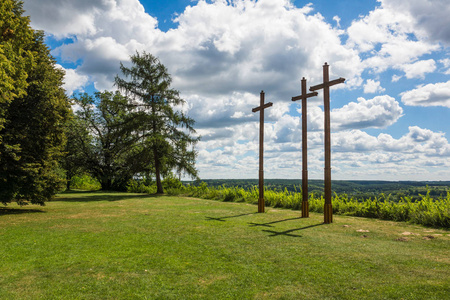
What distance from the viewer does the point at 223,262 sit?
5383 millimetres

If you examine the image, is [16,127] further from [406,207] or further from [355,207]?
[406,207]

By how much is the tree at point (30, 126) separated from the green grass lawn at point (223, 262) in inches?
126

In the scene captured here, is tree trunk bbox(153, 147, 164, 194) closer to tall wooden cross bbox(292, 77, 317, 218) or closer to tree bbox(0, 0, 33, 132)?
Result: tree bbox(0, 0, 33, 132)

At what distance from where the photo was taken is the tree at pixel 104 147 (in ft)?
86.9

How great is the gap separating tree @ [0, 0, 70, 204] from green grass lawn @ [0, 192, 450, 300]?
10.5 feet

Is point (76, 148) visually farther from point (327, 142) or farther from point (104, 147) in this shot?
point (327, 142)

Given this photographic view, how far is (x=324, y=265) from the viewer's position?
5.20 metres

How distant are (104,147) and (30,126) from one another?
20144 millimetres

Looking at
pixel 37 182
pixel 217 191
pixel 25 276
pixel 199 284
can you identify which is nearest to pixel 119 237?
pixel 25 276

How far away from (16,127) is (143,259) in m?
9.64

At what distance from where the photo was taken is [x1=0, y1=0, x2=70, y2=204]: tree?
11.2 metres

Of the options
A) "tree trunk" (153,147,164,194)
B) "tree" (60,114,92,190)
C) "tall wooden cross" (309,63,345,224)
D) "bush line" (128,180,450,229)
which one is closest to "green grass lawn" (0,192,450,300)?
"tall wooden cross" (309,63,345,224)

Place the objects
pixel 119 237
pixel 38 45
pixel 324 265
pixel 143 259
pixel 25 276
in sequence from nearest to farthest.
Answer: pixel 25 276 → pixel 324 265 → pixel 143 259 → pixel 119 237 → pixel 38 45

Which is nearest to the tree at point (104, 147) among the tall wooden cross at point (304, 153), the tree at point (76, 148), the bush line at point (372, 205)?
the tree at point (76, 148)
